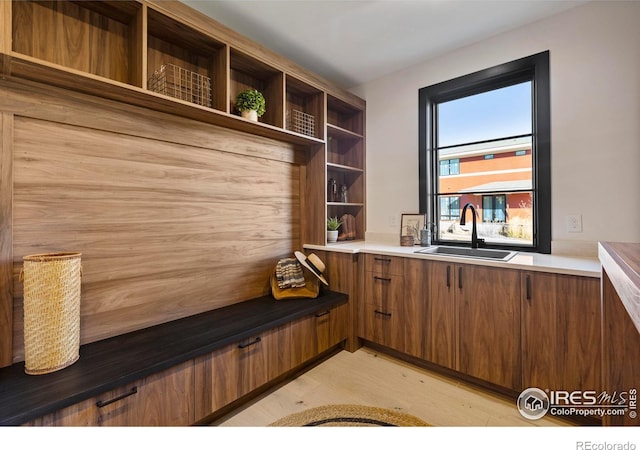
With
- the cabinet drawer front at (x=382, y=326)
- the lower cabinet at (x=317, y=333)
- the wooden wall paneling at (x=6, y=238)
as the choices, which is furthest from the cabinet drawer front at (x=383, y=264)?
the wooden wall paneling at (x=6, y=238)

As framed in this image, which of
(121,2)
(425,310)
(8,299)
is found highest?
(121,2)

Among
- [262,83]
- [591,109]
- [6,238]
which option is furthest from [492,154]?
[6,238]

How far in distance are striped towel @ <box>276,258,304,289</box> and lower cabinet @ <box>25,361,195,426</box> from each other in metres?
0.95

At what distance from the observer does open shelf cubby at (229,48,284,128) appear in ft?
6.91

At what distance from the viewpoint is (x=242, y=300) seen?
7.23 ft

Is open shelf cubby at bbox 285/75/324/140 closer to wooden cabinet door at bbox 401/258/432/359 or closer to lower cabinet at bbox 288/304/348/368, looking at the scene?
wooden cabinet door at bbox 401/258/432/359

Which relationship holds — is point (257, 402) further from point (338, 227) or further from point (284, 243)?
point (338, 227)

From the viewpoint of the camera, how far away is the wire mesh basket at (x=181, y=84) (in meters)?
1.70

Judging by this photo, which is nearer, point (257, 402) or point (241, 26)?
point (257, 402)

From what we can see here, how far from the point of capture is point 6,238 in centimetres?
129
